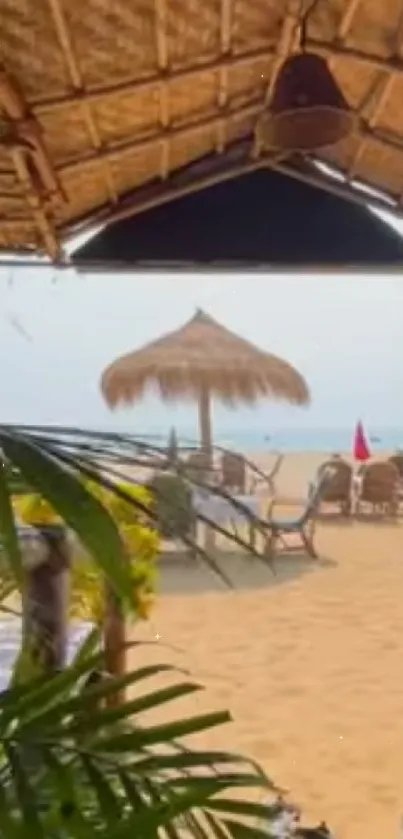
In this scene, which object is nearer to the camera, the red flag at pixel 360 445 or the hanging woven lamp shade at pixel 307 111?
the hanging woven lamp shade at pixel 307 111

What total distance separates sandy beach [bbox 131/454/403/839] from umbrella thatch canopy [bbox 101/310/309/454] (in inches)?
89.6

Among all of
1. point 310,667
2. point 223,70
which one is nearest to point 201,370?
point 310,667

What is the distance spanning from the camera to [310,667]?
5.00 m

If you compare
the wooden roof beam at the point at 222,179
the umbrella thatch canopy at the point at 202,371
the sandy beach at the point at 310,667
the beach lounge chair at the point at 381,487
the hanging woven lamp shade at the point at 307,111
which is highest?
the wooden roof beam at the point at 222,179

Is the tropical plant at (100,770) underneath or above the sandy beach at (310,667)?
above

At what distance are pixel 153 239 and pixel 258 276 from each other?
0.41 m

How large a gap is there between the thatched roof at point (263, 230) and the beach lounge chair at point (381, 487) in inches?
287

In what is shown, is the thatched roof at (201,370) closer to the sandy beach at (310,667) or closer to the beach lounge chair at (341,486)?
the beach lounge chair at (341,486)

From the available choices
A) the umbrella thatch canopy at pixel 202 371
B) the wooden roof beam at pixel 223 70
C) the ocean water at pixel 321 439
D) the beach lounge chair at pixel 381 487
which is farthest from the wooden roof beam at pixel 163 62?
the ocean water at pixel 321 439

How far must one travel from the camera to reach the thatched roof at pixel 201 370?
1023cm

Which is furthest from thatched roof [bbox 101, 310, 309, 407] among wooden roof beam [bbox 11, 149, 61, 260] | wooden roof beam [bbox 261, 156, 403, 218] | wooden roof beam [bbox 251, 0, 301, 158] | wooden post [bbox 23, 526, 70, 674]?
wooden post [bbox 23, 526, 70, 674]

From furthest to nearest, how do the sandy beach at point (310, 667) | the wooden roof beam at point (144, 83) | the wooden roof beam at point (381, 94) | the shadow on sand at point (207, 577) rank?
1. the shadow on sand at point (207, 577)
2. the sandy beach at point (310, 667)
3. the wooden roof beam at point (144, 83)
4. the wooden roof beam at point (381, 94)

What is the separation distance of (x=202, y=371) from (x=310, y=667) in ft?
18.2

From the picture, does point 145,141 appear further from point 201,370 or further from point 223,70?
point 201,370
